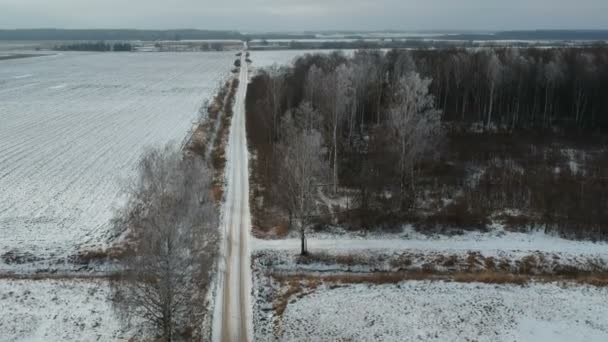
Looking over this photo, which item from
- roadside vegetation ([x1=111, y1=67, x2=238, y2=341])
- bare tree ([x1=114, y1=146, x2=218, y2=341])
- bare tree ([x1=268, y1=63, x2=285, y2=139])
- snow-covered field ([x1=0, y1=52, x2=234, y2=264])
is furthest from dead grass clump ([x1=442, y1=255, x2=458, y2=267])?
bare tree ([x1=268, y1=63, x2=285, y2=139])

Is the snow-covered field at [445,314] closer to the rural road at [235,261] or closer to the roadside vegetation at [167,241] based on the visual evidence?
the rural road at [235,261]

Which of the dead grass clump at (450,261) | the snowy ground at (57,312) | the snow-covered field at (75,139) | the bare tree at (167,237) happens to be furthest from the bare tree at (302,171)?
the snow-covered field at (75,139)

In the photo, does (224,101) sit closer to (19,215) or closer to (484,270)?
(19,215)

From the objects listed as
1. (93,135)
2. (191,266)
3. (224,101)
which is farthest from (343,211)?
(224,101)

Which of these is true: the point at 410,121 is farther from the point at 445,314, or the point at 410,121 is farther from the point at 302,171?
the point at 445,314

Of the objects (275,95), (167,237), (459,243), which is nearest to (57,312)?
(167,237)

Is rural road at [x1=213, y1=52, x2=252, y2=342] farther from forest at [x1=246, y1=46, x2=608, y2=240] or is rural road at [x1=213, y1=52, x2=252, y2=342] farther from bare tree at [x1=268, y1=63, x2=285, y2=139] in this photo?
bare tree at [x1=268, y1=63, x2=285, y2=139]
